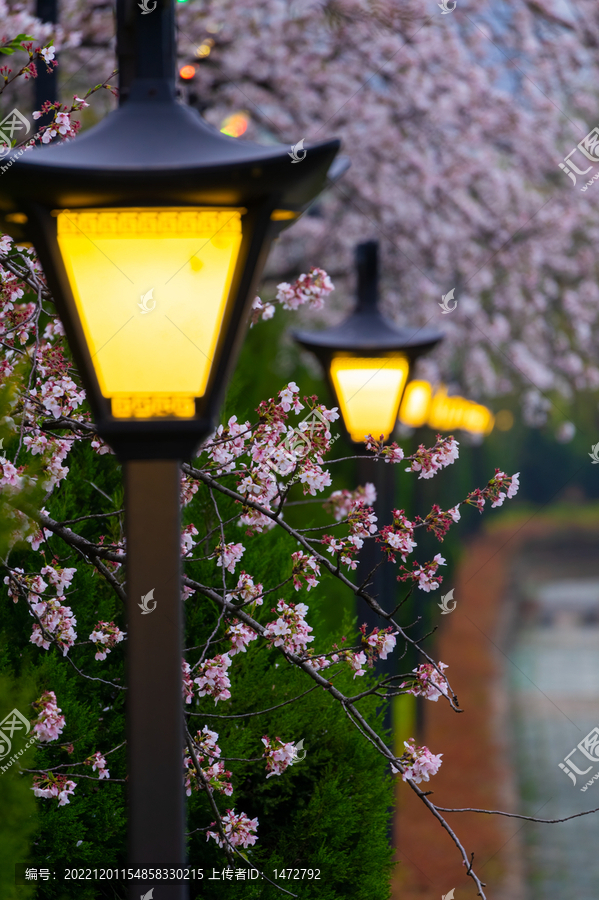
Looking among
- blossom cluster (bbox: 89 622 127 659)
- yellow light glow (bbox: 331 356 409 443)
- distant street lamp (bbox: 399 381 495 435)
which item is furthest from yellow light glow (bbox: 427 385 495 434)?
blossom cluster (bbox: 89 622 127 659)

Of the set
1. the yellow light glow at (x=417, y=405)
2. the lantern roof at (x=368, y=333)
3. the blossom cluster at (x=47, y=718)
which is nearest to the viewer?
the blossom cluster at (x=47, y=718)

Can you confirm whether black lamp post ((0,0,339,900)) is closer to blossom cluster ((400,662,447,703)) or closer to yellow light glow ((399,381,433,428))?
blossom cluster ((400,662,447,703))

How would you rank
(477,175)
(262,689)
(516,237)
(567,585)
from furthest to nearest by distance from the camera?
(567,585)
(516,237)
(477,175)
(262,689)

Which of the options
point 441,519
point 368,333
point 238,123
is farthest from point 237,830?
point 238,123

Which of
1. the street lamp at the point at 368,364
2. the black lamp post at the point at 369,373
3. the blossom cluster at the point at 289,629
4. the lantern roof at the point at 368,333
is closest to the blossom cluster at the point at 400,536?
the blossom cluster at the point at 289,629

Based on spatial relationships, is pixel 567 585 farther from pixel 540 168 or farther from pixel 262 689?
pixel 262 689

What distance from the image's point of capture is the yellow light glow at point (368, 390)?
16.4 ft

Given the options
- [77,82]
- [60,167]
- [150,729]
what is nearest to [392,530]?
[150,729]

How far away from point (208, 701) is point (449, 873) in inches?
239

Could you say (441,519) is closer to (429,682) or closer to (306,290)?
(429,682)

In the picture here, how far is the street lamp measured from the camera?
16.4ft

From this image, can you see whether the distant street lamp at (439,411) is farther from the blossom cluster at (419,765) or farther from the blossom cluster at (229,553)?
the blossom cluster at (419,765)

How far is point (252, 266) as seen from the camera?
1870mm

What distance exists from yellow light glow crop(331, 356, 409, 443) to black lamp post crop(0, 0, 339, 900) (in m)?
3.06
